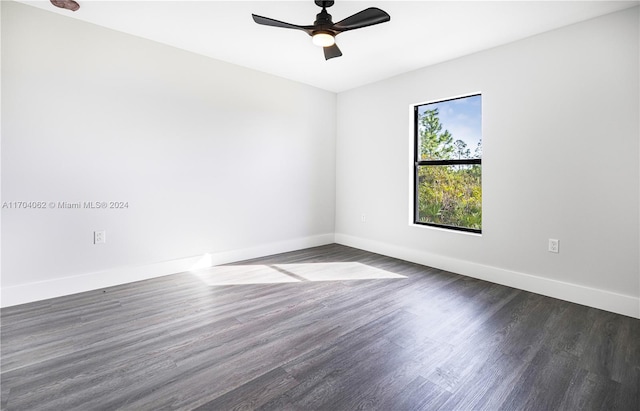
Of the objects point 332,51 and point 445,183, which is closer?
point 332,51

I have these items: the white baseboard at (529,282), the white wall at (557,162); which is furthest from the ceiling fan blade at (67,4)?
the white baseboard at (529,282)

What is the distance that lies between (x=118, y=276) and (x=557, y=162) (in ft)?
14.2

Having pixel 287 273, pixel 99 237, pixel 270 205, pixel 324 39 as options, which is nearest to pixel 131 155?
pixel 99 237

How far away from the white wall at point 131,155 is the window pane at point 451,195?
181cm

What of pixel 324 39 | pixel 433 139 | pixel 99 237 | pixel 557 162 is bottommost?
pixel 99 237

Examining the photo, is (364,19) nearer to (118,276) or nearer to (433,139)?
(433,139)

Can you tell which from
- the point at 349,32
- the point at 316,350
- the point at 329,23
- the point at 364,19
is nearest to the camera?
the point at 316,350

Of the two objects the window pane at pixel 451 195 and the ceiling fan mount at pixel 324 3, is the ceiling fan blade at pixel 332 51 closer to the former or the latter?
the ceiling fan mount at pixel 324 3

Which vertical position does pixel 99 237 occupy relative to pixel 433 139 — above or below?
below

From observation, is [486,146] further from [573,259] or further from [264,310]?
[264,310]

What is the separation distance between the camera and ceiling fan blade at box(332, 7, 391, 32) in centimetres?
216

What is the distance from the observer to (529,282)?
297cm

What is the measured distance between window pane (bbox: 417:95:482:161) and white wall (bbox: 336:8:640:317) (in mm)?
191

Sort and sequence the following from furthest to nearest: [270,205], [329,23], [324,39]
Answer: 1. [270,205]
2. [324,39]
3. [329,23]
